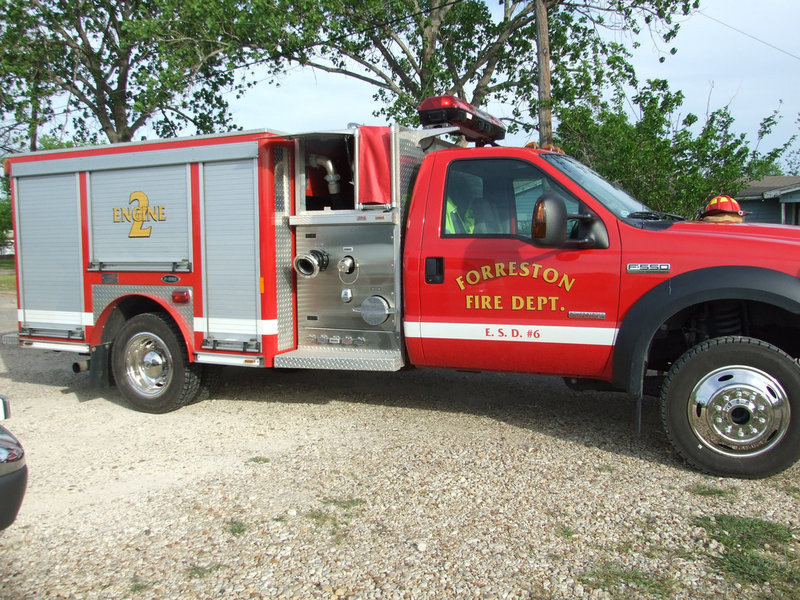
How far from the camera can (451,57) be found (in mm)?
19469

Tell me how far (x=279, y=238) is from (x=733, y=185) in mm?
6863

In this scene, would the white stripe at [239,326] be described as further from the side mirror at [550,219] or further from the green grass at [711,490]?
the green grass at [711,490]

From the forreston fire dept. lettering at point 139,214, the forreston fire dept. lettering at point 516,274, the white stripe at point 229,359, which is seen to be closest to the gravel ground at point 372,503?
the white stripe at point 229,359

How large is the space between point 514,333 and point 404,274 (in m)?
0.96

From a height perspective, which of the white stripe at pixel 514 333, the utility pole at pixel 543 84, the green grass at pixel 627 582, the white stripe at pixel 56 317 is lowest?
the green grass at pixel 627 582

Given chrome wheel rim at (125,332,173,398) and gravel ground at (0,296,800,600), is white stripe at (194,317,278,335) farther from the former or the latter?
gravel ground at (0,296,800,600)

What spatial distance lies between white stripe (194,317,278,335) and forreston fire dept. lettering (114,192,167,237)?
38.0 inches

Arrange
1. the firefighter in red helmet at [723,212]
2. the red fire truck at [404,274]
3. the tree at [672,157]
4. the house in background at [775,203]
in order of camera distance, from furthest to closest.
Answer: the house in background at [775,203] < the tree at [672,157] < the firefighter in red helmet at [723,212] < the red fire truck at [404,274]

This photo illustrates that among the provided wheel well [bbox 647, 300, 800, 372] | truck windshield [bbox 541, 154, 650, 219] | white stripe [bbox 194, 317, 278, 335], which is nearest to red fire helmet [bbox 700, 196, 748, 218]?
truck windshield [bbox 541, 154, 650, 219]

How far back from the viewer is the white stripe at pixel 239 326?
5500 millimetres

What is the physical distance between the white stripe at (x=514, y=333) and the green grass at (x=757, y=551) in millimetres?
1370

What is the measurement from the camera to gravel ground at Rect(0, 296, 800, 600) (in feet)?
9.98

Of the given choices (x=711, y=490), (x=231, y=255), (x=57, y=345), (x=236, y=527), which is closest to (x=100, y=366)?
(x=57, y=345)

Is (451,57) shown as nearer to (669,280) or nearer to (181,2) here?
(181,2)
